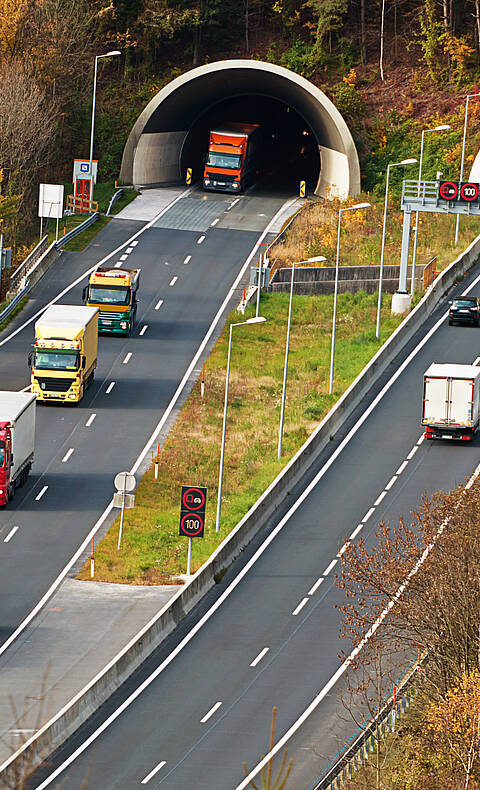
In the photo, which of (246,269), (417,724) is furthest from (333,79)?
(417,724)

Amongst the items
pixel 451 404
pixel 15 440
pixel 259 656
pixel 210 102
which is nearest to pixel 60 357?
pixel 15 440

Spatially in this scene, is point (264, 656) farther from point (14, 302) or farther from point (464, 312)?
point (14, 302)

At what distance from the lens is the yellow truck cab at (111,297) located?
71.5 meters

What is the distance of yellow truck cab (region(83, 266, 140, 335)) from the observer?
71.5 m

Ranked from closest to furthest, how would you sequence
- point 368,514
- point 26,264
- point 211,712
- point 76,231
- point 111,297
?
1. point 211,712
2. point 368,514
3. point 111,297
4. point 26,264
5. point 76,231

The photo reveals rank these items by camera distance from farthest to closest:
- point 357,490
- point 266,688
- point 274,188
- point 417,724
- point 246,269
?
1. point 274,188
2. point 246,269
3. point 357,490
4. point 266,688
5. point 417,724

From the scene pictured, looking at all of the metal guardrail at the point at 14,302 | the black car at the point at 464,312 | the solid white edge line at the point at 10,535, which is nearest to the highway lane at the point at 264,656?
the solid white edge line at the point at 10,535

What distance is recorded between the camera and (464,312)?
2874 inches

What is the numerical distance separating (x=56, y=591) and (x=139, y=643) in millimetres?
6247

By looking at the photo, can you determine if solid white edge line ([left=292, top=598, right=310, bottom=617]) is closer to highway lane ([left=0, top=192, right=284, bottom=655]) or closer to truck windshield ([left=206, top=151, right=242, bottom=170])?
highway lane ([left=0, top=192, right=284, bottom=655])

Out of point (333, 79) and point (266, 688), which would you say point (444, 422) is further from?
point (333, 79)

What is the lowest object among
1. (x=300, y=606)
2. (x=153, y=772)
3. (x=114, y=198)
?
(x=153, y=772)

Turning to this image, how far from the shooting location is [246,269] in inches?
3273

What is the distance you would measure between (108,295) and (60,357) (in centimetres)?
1070
